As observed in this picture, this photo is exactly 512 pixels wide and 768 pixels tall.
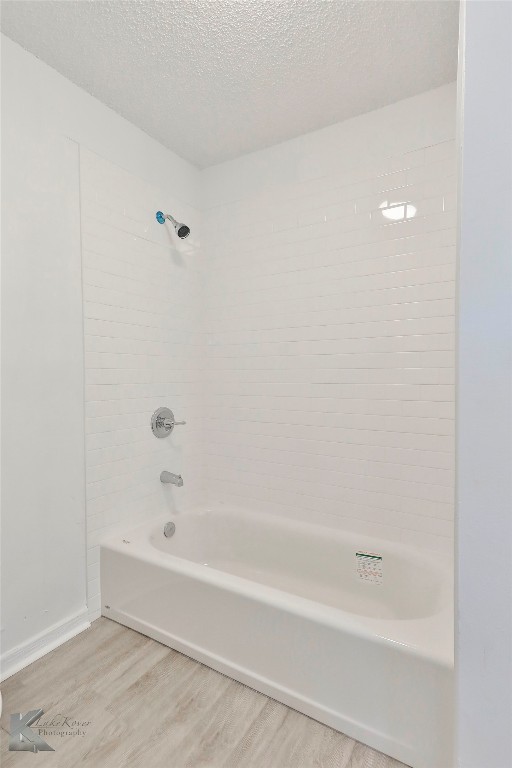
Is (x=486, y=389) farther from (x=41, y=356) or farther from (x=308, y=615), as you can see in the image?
(x=41, y=356)

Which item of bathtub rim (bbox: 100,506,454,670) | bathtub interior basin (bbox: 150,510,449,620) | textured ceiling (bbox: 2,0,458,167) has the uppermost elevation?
textured ceiling (bbox: 2,0,458,167)

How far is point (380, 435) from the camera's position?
2.05m

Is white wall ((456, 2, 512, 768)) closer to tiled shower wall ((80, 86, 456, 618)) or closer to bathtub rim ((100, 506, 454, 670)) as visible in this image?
bathtub rim ((100, 506, 454, 670))

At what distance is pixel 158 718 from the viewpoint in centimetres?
140

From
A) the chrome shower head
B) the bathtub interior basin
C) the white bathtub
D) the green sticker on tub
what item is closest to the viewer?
the white bathtub

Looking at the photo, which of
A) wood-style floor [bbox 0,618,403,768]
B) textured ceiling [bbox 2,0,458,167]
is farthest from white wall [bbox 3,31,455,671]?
wood-style floor [bbox 0,618,403,768]

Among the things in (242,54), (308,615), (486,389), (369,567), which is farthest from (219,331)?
(486,389)

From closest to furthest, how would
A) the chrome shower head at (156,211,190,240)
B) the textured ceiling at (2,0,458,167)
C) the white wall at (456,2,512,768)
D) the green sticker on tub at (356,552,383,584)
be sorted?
the white wall at (456,2,512,768) → the textured ceiling at (2,0,458,167) → the green sticker on tub at (356,552,383,584) → the chrome shower head at (156,211,190,240)

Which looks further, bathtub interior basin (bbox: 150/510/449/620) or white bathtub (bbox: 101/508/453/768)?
bathtub interior basin (bbox: 150/510/449/620)

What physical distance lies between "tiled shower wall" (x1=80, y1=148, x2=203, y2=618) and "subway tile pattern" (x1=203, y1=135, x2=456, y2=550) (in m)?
0.19

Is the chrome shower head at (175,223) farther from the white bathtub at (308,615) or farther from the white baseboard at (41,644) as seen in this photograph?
the white baseboard at (41,644)

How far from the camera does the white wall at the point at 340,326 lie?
1.91 metres

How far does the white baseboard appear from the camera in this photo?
1.62m

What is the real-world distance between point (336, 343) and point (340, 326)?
0.31 feet
